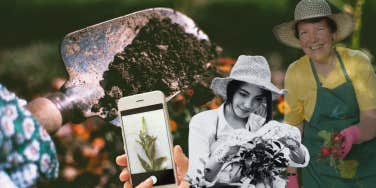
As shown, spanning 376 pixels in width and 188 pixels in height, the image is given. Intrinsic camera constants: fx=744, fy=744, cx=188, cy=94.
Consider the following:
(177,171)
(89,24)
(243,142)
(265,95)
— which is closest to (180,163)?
(177,171)

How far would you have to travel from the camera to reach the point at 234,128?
266cm

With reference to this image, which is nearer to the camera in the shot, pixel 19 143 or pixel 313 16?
pixel 313 16

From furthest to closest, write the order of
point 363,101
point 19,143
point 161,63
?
1. point 19,143
2. point 161,63
3. point 363,101

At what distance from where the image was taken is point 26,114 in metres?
2.94

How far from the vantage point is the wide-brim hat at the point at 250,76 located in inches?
105

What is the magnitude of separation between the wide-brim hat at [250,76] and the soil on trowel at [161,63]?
2.9 inches

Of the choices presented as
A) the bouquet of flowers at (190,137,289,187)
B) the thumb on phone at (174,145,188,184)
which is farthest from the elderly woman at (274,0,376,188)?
the thumb on phone at (174,145,188,184)

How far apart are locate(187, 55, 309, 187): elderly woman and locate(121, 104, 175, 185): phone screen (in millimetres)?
93

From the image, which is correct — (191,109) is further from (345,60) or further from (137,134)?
(345,60)

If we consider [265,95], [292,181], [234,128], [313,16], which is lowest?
[292,181]

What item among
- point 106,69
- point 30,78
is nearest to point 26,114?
point 30,78

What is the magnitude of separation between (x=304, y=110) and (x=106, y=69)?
2.53ft

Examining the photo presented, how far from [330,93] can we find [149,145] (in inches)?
26.5

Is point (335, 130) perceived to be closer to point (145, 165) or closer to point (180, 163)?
point (180, 163)
